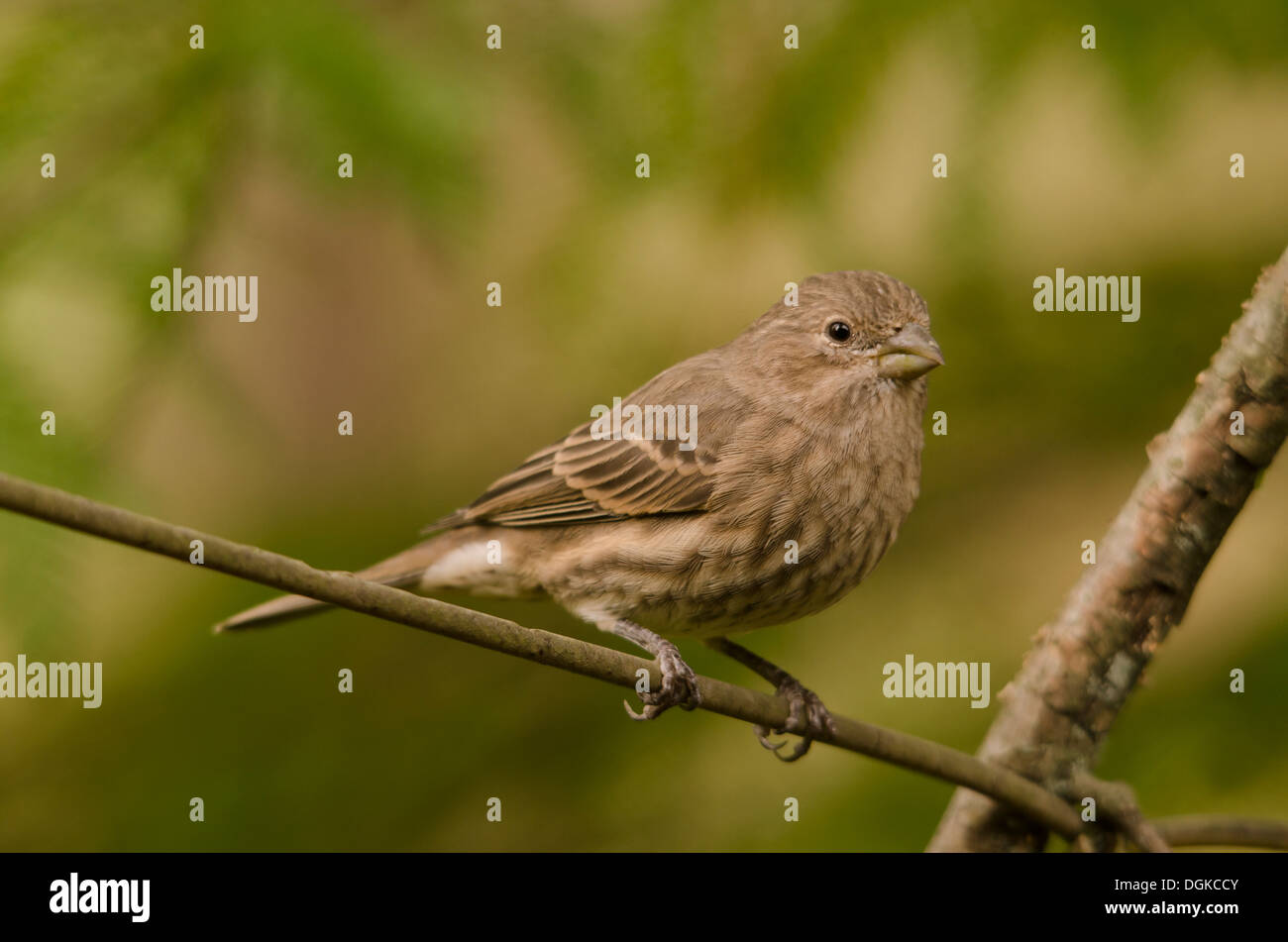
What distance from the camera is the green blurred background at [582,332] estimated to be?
3461 millimetres

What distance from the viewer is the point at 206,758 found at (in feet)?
12.7

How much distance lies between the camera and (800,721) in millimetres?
3504

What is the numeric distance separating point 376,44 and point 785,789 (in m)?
2.57

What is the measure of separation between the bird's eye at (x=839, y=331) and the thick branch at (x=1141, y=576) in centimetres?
94

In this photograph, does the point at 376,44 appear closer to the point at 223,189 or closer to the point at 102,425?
the point at 223,189

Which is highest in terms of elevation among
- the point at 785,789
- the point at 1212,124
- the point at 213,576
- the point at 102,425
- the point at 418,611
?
the point at 1212,124

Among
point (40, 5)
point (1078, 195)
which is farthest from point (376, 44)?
point (1078, 195)

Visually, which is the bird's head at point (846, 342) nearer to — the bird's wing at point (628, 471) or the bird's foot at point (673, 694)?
the bird's wing at point (628, 471)

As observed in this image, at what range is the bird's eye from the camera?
3791 mm

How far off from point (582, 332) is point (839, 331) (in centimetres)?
82
